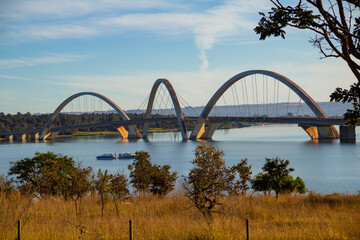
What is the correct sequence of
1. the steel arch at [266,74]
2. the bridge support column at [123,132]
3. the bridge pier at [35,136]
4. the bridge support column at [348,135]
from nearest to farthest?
the bridge support column at [348,135] < the steel arch at [266,74] < the bridge support column at [123,132] < the bridge pier at [35,136]

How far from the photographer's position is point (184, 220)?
Result: 9945mm

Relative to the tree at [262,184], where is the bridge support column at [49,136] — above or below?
above

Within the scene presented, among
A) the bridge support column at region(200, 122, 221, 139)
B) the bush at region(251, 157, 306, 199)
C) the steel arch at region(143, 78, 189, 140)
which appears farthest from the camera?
the bridge support column at region(200, 122, 221, 139)

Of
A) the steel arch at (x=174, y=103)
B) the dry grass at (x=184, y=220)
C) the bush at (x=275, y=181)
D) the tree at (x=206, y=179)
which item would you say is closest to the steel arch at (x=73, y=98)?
the steel arch at (x=174, y=103)

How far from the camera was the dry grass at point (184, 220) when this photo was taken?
28.7 ft

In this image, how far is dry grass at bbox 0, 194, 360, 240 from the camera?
28.7 ft

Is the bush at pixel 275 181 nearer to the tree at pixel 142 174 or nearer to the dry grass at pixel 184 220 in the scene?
the tree at pixel 142 174

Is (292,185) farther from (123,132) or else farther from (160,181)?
(123,132)

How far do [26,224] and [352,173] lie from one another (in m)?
31.8

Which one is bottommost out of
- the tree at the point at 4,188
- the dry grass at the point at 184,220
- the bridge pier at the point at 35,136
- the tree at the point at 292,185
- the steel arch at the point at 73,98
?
the tree at the point at 292,185

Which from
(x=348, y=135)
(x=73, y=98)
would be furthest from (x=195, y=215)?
(x=73, y=98)

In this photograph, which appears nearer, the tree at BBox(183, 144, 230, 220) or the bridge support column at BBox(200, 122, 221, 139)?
the tree at BBox(183, 144, 230, 220)

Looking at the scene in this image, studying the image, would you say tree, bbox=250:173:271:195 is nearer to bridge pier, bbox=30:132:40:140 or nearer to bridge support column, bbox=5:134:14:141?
bridge pier, bbox=30:132:40:140

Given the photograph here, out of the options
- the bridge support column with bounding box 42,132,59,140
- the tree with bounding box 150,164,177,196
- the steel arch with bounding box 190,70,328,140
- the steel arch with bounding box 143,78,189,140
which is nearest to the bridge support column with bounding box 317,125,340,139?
the steel arch with bounding box 190,70,328,140
